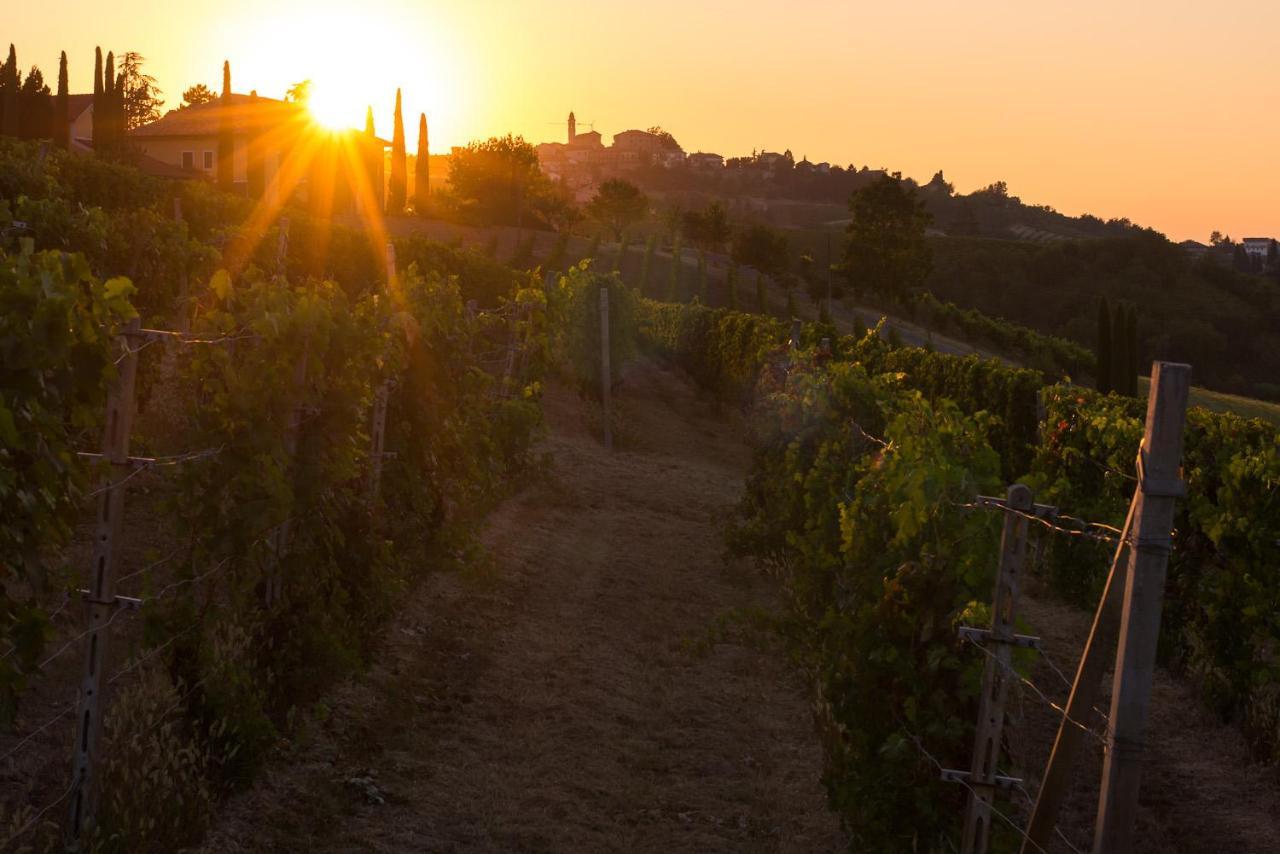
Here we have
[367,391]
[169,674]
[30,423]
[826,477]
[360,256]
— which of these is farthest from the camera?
[360,256]

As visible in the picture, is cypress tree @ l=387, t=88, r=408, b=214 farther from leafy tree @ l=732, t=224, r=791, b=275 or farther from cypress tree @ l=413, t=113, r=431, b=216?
leafy tree @ l=732, t=224, r=791, b=275

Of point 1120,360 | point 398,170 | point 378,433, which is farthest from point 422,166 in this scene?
point 378,433

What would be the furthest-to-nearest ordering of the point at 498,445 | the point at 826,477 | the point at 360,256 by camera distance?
the point at 360,256 → the point at 498,445 → the point at 826,477

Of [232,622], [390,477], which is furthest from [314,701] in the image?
[390,477]

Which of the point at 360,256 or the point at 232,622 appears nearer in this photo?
the point at 232,622

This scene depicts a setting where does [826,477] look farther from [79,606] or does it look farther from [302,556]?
[79,606]

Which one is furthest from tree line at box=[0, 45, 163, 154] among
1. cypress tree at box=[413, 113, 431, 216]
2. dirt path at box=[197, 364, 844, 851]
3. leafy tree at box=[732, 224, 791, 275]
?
dirt path at box=[197, 364, 844, 851]

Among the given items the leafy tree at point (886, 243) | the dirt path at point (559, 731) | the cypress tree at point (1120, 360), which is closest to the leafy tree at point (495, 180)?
the leafy tree at point (886, 243)

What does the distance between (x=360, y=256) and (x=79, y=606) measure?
17.7 m

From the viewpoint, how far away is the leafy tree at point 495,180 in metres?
67.4

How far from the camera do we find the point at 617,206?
3059 inches

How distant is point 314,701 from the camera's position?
7316 mm

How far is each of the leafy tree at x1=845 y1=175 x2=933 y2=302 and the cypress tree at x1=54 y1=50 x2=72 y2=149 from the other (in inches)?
1502

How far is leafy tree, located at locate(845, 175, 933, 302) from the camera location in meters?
68.1
